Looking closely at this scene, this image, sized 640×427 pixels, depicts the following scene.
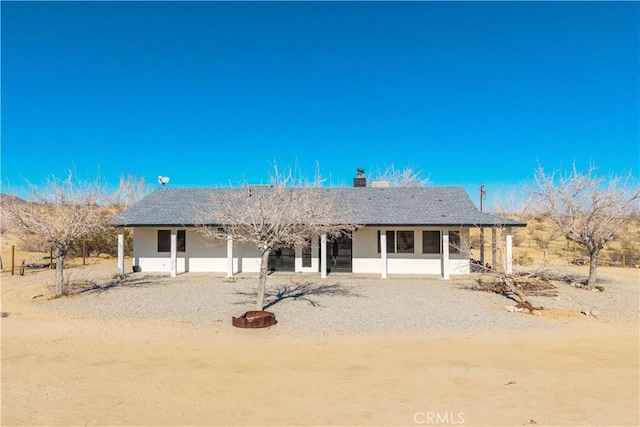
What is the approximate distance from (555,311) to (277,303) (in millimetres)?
8203

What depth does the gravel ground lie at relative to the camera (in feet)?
32.3

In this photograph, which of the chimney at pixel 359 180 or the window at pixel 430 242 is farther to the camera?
the chimney at pixel 359 180

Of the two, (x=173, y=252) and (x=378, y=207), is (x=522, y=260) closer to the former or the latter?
(x=378, y=207)

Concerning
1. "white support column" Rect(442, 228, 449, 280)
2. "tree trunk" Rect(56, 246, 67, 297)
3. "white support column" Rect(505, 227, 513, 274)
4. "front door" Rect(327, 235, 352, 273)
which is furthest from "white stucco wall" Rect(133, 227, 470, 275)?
"tree trunk" Rect(56, 246, 67, 297)

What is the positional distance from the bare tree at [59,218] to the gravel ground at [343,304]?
190cm

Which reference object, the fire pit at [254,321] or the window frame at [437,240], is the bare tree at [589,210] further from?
the fire pit at [254,321]

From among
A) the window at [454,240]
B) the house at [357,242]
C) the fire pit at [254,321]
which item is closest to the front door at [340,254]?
the house at [357,242]

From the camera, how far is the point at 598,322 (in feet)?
33.0

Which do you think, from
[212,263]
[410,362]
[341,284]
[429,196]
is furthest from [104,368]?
[429,196]

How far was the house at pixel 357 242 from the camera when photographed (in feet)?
57.9

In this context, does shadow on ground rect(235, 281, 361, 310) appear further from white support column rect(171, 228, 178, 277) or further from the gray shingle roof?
white support column rect(171, 228, 178, 277)

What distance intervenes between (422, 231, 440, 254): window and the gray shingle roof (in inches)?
38.3

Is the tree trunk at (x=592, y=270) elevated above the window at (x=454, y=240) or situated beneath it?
situated beneath

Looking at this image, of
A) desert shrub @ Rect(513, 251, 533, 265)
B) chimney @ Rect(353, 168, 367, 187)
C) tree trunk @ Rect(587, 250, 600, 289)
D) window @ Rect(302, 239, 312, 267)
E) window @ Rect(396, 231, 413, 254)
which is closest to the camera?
tree trunk @ Rect(587, 250, 600, 289)
